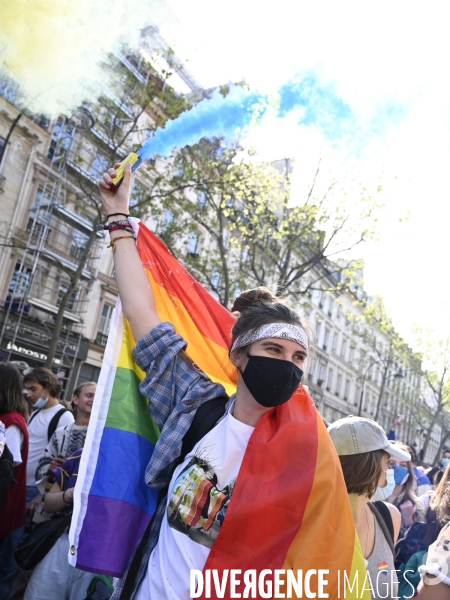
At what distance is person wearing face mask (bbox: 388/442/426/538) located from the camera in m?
5.04

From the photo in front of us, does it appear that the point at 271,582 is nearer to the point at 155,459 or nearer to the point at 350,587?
the point at 350,587

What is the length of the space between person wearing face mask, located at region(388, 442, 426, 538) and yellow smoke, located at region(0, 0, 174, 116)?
435cm

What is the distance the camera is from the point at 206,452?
6.09 feet

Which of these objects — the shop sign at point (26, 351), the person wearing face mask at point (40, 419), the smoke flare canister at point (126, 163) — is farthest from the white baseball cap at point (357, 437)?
the shop sign at point (26, 351)

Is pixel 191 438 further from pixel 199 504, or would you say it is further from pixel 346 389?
pixel 346 389

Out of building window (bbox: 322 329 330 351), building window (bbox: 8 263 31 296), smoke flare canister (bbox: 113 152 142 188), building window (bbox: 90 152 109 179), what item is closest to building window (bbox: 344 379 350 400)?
building window (bbox: 322 329 330 351)

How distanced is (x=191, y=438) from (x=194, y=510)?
1.02ft

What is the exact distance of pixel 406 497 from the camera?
209 inches

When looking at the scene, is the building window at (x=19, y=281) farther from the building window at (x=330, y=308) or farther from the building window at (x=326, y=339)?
the building window at (x=330, y=308)

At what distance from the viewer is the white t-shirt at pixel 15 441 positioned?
383 centimetres

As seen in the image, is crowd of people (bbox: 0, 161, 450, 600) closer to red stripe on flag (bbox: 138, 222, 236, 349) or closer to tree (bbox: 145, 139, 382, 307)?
red stripe on flag (bbox: 138, 222, 236, 349)

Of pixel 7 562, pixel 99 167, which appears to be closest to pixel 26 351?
pixel 99 167

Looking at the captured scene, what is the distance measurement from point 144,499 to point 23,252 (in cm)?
2081

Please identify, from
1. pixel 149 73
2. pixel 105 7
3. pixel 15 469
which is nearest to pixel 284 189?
pixel 149 73
